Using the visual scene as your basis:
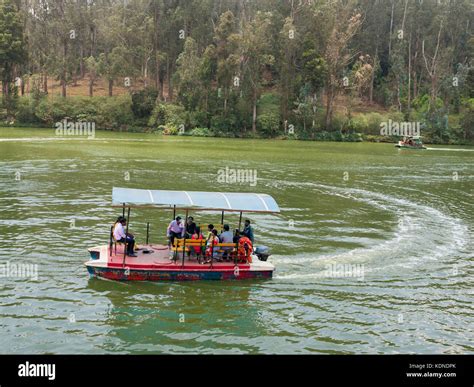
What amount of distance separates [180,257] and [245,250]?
95.7 inches

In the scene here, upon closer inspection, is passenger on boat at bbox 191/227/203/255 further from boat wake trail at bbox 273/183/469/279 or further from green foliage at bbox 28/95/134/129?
green foliage at bbox 28/95/134/129

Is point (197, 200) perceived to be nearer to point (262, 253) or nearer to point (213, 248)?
point (213, 248)

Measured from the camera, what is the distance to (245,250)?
20734 mm

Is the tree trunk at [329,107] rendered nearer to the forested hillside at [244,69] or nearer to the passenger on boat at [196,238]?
the forested hillside at [244,69]

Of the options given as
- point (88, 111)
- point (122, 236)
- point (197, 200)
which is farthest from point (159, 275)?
point (88, 111)

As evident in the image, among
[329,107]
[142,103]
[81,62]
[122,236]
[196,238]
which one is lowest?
[196,238]

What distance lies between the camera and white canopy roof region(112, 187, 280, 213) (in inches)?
798

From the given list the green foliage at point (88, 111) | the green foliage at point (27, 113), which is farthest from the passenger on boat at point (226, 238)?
the green foliage at point (27, 113)

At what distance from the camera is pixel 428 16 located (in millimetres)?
108688

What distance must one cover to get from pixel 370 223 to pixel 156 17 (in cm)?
8322

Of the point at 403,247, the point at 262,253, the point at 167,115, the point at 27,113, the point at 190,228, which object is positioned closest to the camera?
the point at 262,253

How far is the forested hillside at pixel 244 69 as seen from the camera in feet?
302

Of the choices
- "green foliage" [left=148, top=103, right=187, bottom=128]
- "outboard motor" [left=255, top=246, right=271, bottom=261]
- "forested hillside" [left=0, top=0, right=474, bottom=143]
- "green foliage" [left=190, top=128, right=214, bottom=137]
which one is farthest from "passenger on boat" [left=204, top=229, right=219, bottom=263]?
"green foliage" [left=148, top=103, right=187, bottom=128]

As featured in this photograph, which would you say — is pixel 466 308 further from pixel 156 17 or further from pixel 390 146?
pixel 156 17
